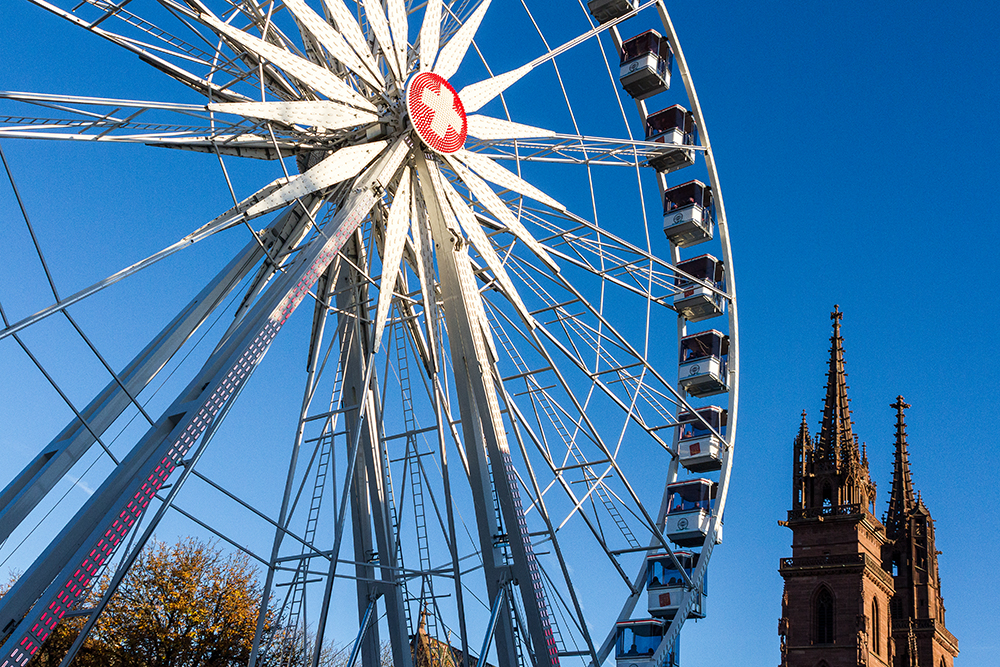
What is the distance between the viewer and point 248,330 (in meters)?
15.2

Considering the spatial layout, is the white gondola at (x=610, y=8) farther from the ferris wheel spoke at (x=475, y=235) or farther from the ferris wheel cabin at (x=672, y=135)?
the ferris wheel spoke at (x=475, y=235)

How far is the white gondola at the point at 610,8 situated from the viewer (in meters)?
26.1

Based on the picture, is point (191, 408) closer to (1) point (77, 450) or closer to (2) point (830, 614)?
(1) point (77, 450)

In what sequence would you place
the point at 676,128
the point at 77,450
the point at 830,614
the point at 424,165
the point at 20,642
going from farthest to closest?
the point at 830,614 → the point at 676,128 → the point at 424,165 → the point at 77,450 → the point at 20,642

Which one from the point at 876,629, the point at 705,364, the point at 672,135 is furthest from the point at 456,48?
the point at 876,629

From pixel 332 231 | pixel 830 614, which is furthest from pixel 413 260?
pixel 830 614

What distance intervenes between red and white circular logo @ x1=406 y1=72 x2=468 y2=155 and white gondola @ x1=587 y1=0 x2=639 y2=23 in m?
8.51

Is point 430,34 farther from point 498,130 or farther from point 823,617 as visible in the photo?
point 823,617

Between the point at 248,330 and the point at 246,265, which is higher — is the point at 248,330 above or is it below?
below

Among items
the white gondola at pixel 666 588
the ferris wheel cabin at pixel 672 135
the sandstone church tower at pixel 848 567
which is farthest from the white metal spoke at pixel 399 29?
the sandstone church tower at pixel 848 567

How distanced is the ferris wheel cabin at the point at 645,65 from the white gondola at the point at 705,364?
19.9 feet

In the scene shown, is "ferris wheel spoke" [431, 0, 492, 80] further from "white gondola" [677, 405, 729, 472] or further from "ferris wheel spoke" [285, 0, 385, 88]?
"white gondola" [677, 405, 729, 472]

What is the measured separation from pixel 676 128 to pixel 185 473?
16.4 metres

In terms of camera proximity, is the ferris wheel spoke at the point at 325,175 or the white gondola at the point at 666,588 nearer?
→ the ferris wheel spoke at the point at 325,175
